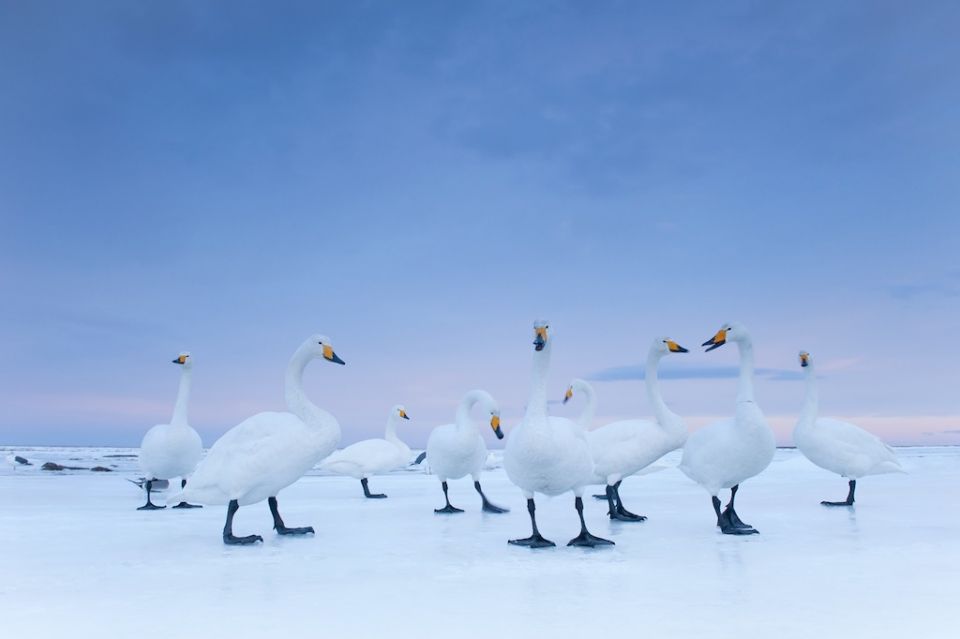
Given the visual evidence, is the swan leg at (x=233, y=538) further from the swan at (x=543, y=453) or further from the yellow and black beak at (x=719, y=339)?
the yellow and black beak at (x=719, y=339)

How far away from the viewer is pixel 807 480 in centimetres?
1894

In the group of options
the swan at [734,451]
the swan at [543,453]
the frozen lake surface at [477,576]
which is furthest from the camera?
the swan at [734,451]

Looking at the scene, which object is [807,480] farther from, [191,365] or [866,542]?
[191,365]

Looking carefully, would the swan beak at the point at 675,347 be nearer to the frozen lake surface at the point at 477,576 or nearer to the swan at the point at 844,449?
the frozen lake surface at the point at 477,576

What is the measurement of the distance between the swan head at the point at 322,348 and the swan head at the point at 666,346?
14.9ft

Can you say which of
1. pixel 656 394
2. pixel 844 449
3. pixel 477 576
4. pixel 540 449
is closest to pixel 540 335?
pixel 540 449

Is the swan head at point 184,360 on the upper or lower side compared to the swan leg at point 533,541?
upper

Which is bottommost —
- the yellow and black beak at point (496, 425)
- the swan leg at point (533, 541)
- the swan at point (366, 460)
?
the swan leg at point (533, 541)

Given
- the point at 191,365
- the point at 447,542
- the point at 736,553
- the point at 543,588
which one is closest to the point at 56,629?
the point at 543,588

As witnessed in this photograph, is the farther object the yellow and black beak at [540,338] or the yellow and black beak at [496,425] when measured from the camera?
the yellow and black beak at [496,425]

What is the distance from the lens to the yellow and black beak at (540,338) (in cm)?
745

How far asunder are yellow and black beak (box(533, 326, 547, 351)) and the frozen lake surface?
2045 millimetres

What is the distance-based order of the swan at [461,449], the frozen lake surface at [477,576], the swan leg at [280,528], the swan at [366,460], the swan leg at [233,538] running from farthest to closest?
the swan at [366,460]
the swan at [461,449]
the swan leg at [280,528]
the swan leg at [233,538]
the frozen lake surface at [477,576]

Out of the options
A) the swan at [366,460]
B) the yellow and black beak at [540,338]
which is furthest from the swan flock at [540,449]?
the swan at [366,460]
